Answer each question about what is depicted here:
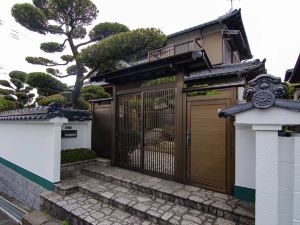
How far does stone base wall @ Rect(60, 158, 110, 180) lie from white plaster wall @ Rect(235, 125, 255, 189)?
4.37m

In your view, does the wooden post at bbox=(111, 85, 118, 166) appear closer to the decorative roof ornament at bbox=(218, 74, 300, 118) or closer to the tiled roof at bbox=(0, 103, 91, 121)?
the tiled roof at bbox=(0, 103, 91, 121)

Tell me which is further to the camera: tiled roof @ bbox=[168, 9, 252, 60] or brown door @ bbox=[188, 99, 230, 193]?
tiled roof @ bbox=[168, 9, 252, 60]

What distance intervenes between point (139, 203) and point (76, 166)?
121 inches

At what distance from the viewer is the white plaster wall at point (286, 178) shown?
2297 mm

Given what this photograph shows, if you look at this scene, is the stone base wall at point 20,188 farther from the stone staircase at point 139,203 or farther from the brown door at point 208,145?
the brown door at point 208,145

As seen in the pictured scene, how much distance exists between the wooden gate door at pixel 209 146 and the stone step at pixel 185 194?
265 millimetres

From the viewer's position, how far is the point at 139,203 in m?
4.15

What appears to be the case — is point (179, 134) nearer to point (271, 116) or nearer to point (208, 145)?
point (208, 145)

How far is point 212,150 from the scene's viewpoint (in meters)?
4.40

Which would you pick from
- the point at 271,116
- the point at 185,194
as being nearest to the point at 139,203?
the point at 185,194

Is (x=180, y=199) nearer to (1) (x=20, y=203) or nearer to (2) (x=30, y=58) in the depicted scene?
(1) (x=20, y=203)

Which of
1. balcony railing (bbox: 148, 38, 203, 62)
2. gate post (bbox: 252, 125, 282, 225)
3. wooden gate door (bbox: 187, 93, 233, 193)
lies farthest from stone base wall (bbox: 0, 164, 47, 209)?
balcony railing (bbox: 148, 38, 203, 62)

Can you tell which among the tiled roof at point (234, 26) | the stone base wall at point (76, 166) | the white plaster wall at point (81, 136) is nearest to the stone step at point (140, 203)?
the stone base wall at point (76, 166)

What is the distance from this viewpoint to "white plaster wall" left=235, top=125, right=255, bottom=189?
150 inches
